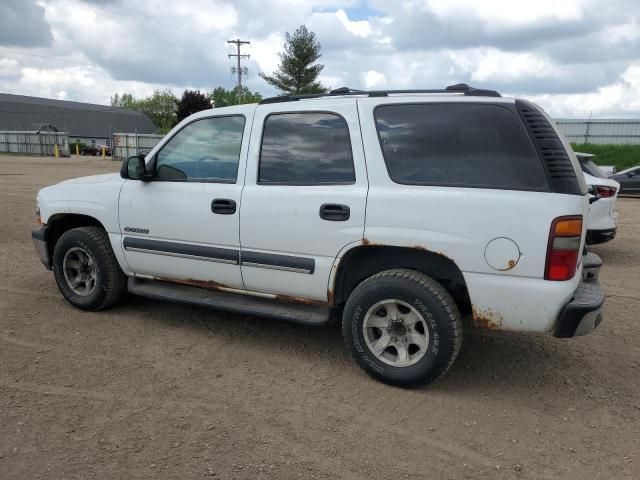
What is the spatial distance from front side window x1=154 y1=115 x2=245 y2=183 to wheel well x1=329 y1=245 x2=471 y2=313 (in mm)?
1100

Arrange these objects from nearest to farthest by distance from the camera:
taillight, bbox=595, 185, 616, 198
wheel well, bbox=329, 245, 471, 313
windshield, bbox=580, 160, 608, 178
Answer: wheel well, bbox=329, 245, 471, 313 → taillight, bbox=595, 185, 616, 198 → windshield, bbox=580, 160, 608, 178

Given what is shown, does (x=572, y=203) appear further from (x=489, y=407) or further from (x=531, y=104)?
(x=489, y=407)

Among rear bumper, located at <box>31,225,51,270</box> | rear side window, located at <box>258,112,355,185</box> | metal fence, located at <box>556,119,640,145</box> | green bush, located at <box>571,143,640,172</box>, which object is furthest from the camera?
metal fence, located at <box>556,119,640,145</box>

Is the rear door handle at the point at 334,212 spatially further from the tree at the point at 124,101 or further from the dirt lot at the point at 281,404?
the tree at the point at 124,101

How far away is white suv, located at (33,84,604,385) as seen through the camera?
3.20 m

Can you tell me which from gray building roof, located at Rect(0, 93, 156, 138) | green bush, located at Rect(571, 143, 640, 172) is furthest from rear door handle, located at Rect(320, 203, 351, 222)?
gray building roof, located at Rect(0, 93, 156, 138)

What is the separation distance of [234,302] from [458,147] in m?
2.00

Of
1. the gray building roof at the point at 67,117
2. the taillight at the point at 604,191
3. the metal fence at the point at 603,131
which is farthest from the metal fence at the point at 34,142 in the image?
the taillight at the point at 604,191

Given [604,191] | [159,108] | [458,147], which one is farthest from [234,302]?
[159,108]

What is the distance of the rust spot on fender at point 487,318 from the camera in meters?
3.32

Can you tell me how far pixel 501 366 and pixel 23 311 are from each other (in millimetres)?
4110

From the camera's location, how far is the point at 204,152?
171 inches

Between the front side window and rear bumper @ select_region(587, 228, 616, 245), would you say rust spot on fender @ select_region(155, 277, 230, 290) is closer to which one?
the front side window

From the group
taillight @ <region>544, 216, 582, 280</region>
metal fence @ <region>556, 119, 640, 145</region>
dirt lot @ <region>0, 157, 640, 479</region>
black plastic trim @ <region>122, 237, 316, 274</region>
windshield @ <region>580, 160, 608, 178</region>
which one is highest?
metal fence @ <region>556, 119, 640, 145</region>
